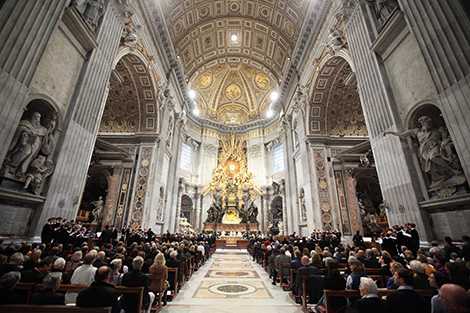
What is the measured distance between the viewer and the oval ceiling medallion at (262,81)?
23.0 m

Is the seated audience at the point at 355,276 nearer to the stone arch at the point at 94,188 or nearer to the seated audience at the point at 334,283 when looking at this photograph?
the seated audience at the point at 334,283

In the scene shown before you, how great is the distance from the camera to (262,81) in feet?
76.9

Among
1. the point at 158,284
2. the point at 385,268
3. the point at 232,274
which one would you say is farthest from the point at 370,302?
the point at 232,274

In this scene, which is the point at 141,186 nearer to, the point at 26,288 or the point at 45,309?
the point at 26,288

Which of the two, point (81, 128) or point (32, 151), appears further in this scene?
point (81, 128)

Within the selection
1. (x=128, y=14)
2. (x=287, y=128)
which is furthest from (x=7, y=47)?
(x=287, y=128)

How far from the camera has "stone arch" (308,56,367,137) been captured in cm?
1219

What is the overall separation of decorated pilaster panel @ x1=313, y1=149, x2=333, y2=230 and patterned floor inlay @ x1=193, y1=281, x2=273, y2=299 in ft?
23.0

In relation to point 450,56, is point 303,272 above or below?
below

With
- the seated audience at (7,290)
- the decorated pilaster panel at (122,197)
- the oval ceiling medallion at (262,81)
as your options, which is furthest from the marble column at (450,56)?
the oval ceiling medallion at (262,81)

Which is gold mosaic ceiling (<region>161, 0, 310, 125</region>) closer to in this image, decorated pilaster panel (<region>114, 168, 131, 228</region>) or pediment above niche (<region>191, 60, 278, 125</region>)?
pediment above niche (<region>191, 60, 278, 125</region>)

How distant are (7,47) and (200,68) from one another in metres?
17.9

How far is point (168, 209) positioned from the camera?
14438mm

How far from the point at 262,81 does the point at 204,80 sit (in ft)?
19.5
